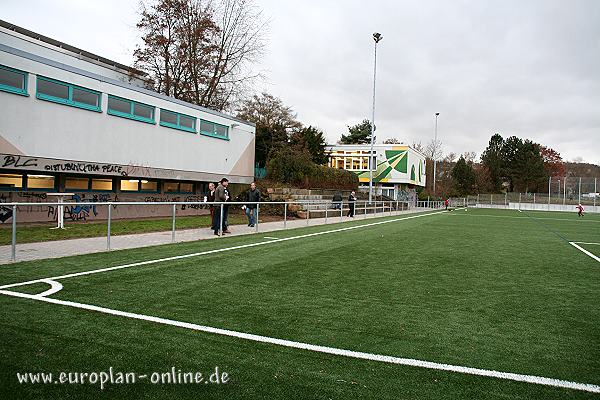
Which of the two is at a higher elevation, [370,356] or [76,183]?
[76,183]

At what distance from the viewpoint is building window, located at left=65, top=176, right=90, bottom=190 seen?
1663cm

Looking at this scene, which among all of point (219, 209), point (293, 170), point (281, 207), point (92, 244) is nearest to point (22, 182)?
point (92, 244)

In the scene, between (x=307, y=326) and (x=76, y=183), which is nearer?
(x=307, y=326)

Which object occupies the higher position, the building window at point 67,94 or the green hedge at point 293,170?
the building window at point 67,94

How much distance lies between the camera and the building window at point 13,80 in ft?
44.3

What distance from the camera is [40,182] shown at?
15.6 meters

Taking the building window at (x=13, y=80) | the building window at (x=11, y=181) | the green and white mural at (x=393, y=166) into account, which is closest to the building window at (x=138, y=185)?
the building window at (x=11, y=181)

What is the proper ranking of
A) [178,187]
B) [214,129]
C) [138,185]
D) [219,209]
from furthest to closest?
[214,129] < [178,187] < [138,185] < [219,209]

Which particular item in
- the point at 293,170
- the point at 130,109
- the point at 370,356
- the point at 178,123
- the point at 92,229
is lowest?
the point at 370,356

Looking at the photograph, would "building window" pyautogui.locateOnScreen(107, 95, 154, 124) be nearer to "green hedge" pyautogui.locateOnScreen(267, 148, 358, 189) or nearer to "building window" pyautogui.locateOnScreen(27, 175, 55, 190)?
"building window" pyautogui.locateOnScreen(27, 175, 55, 190)

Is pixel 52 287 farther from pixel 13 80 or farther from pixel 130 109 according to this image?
pixel 130 109

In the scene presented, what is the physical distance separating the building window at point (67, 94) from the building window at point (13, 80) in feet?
1.61

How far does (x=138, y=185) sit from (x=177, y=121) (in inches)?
146

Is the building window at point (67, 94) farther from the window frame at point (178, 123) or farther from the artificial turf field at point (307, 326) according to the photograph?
the artificial turf field at point (307, 326)
